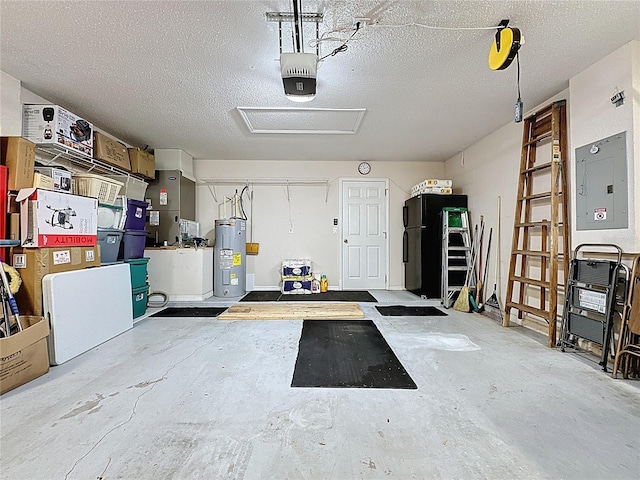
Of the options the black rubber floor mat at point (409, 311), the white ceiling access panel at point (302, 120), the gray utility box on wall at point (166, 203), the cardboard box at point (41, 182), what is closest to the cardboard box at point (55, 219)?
the cardboard box at point (41, 182)

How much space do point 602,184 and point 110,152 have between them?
5.41 m

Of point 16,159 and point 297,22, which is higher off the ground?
point 297,22

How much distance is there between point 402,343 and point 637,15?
2.96m

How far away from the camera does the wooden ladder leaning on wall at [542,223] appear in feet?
9.53

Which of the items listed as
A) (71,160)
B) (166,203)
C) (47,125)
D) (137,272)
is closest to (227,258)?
(166,203)

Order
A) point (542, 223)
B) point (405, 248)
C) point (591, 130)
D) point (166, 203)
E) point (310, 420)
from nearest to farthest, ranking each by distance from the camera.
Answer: point (310, 420) → point (591, 130) → point (542, 223) → point (166, 203) → point (405, 248)

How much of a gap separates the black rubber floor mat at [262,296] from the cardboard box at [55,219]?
2.44 m

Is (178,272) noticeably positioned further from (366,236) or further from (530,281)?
(530,281)

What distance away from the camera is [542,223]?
310cm

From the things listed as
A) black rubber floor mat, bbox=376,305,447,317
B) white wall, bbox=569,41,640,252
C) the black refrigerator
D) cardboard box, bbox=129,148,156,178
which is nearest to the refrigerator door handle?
the black refrigerator

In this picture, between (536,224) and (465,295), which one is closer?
(536,224)

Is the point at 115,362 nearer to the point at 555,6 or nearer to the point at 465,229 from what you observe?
the point at 555,6

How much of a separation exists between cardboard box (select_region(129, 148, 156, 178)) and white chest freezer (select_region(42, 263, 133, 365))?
6.24ft

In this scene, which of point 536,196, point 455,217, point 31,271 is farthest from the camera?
point 455,217
